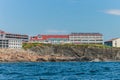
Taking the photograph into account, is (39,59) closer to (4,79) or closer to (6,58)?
(6,58)

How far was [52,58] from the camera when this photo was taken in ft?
639

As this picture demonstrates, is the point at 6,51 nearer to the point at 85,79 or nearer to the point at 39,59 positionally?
the point at 39,59

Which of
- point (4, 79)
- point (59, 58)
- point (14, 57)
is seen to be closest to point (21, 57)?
point (14, 57)

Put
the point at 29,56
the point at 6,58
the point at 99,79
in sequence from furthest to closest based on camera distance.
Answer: the point at 29,56, the point at 6,58, the point at 99,79

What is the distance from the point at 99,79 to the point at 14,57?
14134 centimetres

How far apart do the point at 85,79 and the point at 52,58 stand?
5910 inches

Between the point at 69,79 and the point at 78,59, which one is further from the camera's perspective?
the point at 78,59

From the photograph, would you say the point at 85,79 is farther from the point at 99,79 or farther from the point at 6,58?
the point at 6,58

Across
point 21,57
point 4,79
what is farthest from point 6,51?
point 4,79

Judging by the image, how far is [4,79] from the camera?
148 feet

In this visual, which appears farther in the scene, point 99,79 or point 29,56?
point 29,56

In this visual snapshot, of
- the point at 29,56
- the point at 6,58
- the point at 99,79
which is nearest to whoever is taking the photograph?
the point at 99,79

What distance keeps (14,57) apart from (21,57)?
16.4 feet

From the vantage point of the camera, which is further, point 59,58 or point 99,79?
point 59,58
